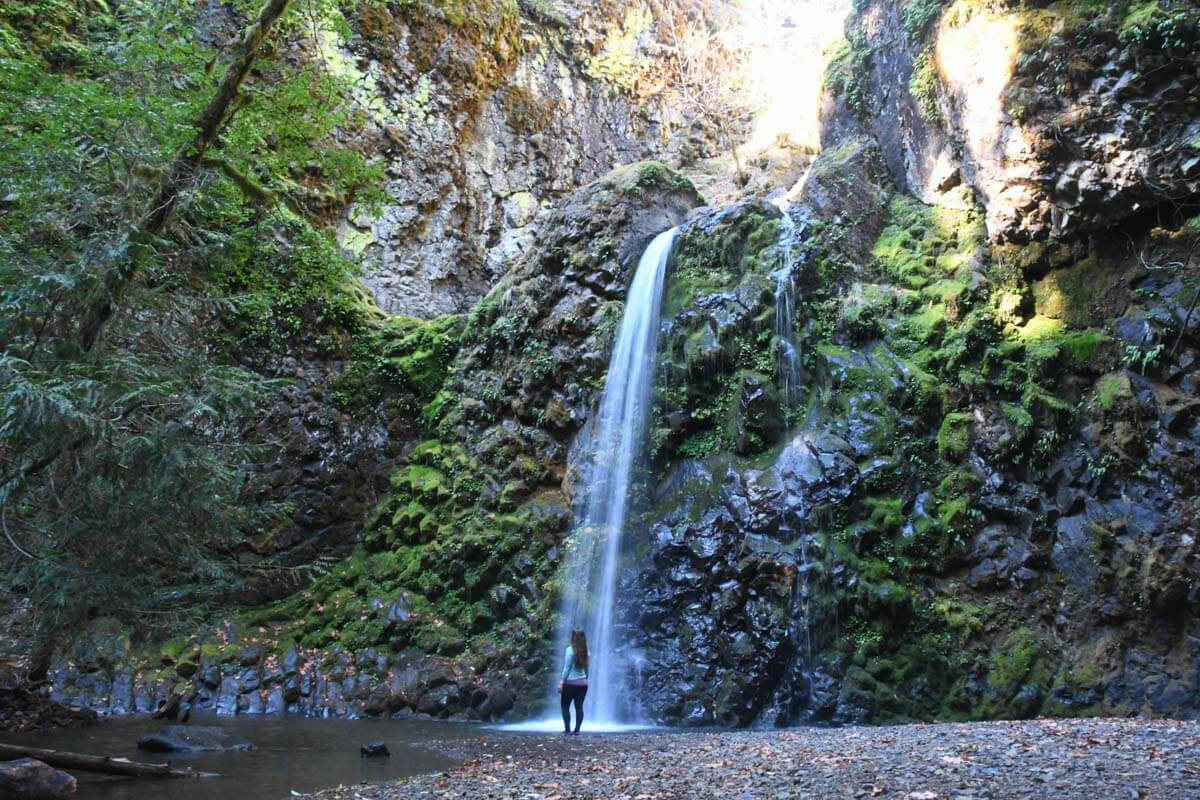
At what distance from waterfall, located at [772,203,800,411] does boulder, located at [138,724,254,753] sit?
943cm

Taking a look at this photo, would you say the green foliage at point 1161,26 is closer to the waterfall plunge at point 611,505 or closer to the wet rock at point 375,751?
the waterfall plunge at point 611,505

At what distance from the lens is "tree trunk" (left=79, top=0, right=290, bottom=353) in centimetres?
736

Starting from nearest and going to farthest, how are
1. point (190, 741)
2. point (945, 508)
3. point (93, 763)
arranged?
point (93, 763) < point (190, 741) < point (945, 508)

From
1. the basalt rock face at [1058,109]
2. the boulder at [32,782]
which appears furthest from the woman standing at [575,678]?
the basalt rock face at [1058,109]

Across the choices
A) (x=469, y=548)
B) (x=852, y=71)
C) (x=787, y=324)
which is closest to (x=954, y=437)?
(x=787, y=324)

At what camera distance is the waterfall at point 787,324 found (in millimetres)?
13016

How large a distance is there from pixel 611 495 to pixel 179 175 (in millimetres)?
8236

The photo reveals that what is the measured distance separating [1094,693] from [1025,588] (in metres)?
1.50

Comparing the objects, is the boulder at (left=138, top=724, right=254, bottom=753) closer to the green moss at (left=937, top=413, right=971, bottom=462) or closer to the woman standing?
the woman standing

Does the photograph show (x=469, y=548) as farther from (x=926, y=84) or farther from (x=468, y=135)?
(x=468, y=135)

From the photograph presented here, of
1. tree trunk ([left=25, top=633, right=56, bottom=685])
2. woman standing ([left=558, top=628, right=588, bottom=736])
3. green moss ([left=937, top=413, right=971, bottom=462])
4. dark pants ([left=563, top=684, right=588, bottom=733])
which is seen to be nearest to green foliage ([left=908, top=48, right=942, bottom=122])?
green moss ([left=937, top=413, right=971, bottom=462])

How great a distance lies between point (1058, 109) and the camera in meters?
→ 11.8

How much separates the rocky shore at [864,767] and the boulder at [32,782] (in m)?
1.95

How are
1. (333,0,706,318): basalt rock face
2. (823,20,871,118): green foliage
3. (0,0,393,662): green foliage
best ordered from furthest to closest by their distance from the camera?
(333,0,706,318): basalt rock face < (823,20,871,118): green foliage < (0,0,393,662): green foliage
